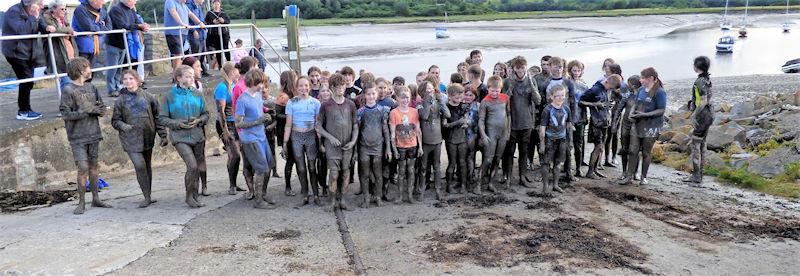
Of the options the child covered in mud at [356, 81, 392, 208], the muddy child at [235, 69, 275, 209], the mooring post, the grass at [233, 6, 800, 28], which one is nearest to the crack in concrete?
the child covered in mud at [356, 81, 392, 208]

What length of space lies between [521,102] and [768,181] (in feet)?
12.3

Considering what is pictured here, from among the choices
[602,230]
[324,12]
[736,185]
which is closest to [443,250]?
[602,230]

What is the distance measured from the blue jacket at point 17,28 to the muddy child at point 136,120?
2.36 metres

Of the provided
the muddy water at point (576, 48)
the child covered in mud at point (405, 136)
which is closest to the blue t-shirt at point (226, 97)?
the child covered in mud at point (405, 136)

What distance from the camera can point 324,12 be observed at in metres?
98.5

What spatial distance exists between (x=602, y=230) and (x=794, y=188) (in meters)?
3.69

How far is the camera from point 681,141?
11.9 meters

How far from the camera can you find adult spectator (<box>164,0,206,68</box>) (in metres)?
11.9

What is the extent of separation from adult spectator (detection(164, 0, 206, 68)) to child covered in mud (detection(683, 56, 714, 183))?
28.2 feet

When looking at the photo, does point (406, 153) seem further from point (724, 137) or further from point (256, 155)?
point (724, 137)

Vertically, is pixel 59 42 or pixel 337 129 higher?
pixel 59 42

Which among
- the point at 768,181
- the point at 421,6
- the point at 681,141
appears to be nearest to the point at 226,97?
the point at 768,181

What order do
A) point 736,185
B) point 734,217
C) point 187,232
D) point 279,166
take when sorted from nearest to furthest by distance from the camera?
point 187,232, point 734,217, point 736,185, point 279,166

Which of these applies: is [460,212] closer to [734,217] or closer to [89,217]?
[734,217]
